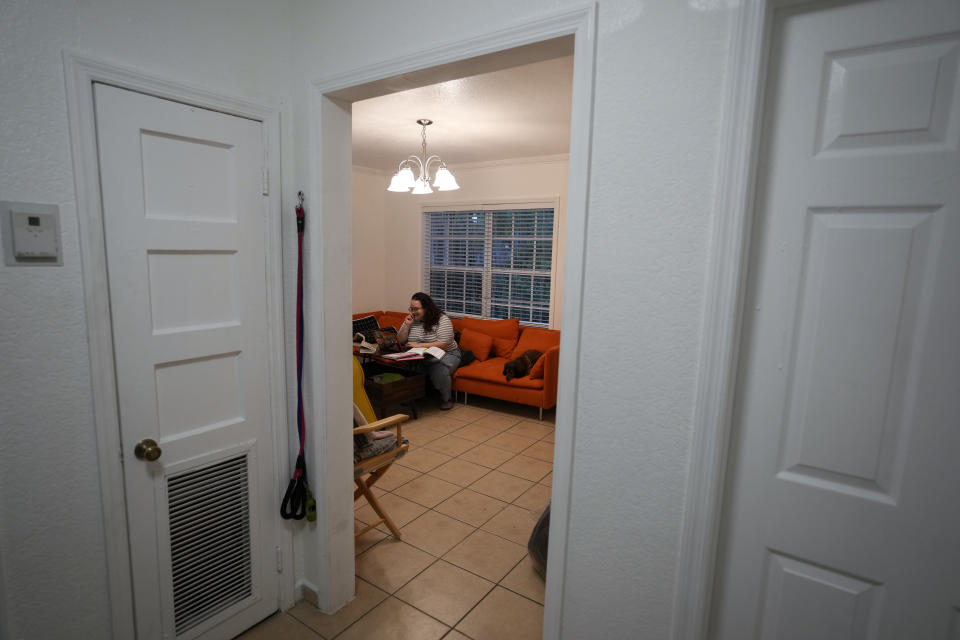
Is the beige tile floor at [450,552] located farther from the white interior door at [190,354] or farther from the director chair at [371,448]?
the white interior door at [190,354]

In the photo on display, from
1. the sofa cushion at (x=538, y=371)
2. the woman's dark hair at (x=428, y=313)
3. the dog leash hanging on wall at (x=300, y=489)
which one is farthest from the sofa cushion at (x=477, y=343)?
the dog leash hanging on wall at (x=300, y=489)

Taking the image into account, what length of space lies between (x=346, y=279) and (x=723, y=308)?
144cm

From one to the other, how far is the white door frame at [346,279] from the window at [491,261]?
3.81 m

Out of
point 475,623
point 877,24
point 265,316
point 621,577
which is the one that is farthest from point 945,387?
point 265,316

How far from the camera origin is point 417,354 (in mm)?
4820

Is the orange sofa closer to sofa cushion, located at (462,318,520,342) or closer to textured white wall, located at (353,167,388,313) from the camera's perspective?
sofa cushion, located at (462,318,520,342)

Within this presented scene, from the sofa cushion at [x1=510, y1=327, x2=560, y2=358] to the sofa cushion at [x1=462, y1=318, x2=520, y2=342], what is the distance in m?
0.13

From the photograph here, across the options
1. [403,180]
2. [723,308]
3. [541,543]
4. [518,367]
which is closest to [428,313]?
[518,367]

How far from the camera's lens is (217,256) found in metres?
1.74

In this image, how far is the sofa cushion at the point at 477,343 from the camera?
532cm

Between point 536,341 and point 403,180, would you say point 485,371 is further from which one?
point 403,180

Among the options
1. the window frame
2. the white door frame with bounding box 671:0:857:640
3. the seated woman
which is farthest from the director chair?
the window frame

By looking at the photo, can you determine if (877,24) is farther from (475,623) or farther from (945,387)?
(475,623)

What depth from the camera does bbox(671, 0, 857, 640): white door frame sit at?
1022 mm
